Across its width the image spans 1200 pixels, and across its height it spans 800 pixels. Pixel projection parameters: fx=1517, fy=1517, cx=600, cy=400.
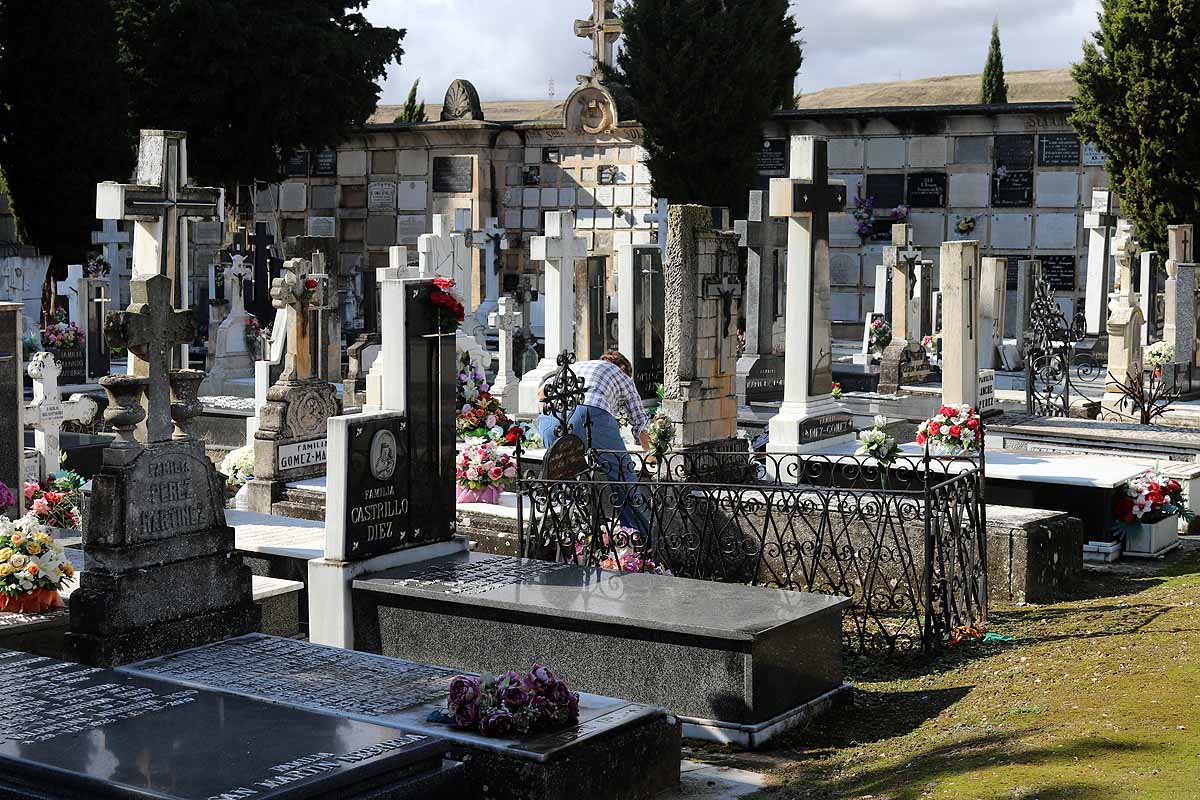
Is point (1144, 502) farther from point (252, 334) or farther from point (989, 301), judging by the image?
point (252, 334)

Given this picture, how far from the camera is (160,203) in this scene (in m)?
12.4

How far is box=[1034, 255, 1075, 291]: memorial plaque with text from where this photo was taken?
26406 millimetres

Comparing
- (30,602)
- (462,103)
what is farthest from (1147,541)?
(462,103)

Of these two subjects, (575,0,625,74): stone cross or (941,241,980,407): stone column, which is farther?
(575,0,625,74): stone cross

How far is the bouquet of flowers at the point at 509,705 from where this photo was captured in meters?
5.46

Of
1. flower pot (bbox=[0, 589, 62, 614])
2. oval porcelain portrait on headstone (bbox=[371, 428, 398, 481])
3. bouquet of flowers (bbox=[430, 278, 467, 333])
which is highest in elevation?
bouquet of flowers (bbox=[430, 278, 467, 333])

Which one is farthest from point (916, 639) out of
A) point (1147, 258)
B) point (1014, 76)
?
point (1014, 76)

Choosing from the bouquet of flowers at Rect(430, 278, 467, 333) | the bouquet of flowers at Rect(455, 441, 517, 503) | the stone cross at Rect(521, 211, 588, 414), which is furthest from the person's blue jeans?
the stone cross at Rect(521, 211, 588, 414)

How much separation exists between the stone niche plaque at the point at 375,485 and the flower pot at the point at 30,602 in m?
1.42

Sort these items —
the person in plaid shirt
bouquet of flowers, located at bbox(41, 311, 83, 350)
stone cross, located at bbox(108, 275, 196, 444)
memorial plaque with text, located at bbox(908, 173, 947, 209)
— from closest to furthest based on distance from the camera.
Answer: stone cross, located at bbox(108, 275, 196, 444)
the person in plaid shirt
bouquet of flowers, located at bbox(41, 311, 83, 350)
memorial plaque with text, located at bbox(908, 173, 947, 209)

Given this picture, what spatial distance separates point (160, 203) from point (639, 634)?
7.29 meters

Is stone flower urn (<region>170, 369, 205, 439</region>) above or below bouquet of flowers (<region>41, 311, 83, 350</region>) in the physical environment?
below

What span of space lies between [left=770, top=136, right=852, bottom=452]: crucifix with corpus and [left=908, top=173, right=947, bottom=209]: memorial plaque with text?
15.3 m

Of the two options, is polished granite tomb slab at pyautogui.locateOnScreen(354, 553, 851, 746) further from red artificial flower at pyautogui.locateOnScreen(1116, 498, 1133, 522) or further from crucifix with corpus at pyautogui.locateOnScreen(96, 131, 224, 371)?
crucifix with corpus at pyautogui.locateOnScreen(96, 131, 224, 371)
